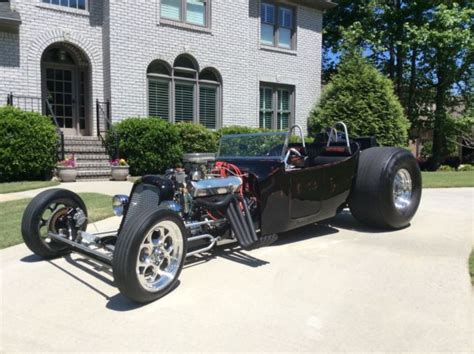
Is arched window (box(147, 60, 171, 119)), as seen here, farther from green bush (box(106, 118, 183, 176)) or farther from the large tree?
the large tree

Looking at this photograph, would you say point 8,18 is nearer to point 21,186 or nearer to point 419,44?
point 21,186

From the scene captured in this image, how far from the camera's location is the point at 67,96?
13984 mm

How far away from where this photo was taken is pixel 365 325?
3104 millimetres

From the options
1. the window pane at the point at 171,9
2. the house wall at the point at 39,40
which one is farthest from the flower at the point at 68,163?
the window pane at the point at 171,9

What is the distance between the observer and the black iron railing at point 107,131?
12.5 meters

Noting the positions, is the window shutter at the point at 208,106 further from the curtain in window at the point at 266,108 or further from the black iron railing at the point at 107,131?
the black iron railing at the point at 107,131

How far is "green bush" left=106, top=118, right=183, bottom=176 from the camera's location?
12.4 metres

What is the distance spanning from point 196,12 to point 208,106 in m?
3.10

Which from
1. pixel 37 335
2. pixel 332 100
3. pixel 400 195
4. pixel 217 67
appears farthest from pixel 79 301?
pixel 332 100

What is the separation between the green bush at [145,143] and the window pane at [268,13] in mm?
6879

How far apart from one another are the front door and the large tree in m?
11.0

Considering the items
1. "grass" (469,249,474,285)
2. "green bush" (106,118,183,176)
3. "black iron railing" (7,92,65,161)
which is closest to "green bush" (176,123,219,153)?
"green bush" (106,118,183,176)

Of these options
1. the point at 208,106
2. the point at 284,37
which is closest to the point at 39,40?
the point at 208,106

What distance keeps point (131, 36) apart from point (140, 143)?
136 inches
